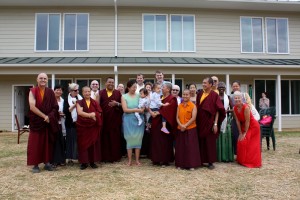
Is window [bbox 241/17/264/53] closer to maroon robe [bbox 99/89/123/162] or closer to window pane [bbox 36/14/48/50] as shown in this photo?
window pane [bbox 36/14/48/50]

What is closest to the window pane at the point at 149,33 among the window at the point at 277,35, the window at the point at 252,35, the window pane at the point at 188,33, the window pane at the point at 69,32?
the window pane at the point at 188,33

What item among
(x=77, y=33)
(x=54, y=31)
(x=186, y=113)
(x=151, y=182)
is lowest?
(x=151, y=182)

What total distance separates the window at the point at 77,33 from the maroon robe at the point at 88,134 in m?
8.30

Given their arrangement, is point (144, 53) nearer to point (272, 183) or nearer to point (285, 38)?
point (285, 38)

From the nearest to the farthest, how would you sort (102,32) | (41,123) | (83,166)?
(41,123) → (83,166) → (102,32)

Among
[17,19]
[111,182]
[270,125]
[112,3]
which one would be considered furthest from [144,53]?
[111,182]

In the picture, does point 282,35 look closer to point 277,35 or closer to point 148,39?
point 277,35

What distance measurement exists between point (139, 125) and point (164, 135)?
558 millimetres

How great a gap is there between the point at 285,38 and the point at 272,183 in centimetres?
1176

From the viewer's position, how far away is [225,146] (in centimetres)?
621

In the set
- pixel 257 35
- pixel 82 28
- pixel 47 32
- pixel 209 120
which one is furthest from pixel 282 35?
pixel 47 32

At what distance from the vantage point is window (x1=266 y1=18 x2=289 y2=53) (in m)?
14.3

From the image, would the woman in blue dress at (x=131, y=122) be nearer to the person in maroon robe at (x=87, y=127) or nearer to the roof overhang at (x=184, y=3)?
the person in maroon robe at (x=87, y=127)

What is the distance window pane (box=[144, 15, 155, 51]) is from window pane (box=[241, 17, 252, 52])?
450 cm
